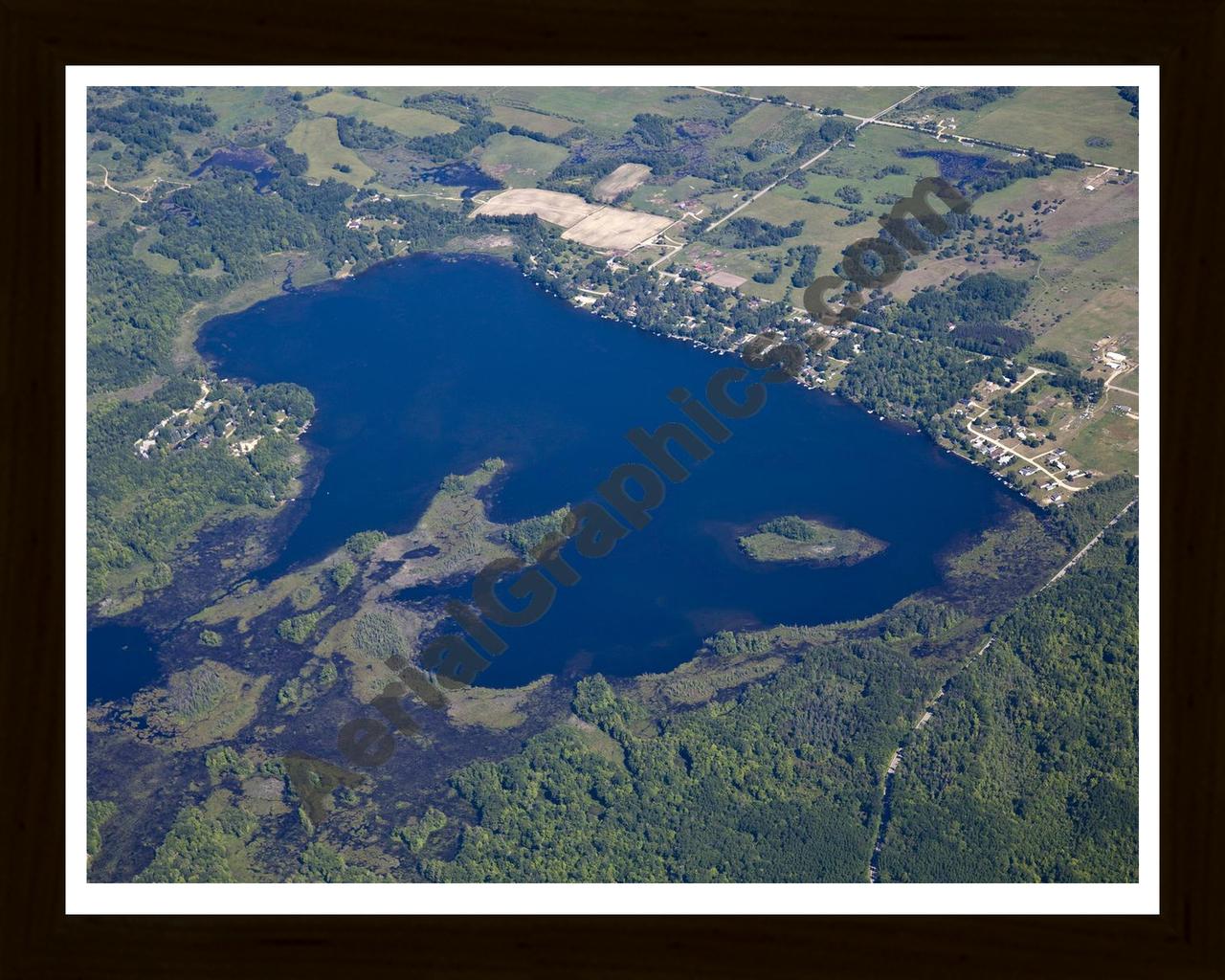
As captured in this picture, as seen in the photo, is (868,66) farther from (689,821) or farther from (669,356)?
(669,356)

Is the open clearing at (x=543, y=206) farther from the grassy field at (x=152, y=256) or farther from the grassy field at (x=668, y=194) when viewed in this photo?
the grassy field at (x=152, y=256)

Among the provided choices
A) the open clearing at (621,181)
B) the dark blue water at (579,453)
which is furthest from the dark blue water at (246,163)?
the open clearing at (621,181)

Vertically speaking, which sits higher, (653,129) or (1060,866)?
(653,129)

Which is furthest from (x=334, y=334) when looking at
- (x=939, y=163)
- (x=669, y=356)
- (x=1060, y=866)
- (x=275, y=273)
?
(x=1060, y=866)

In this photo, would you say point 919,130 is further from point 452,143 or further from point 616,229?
point 452,143

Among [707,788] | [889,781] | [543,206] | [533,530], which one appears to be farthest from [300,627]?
[543,206]

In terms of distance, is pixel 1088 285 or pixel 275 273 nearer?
pixel 1088 285
